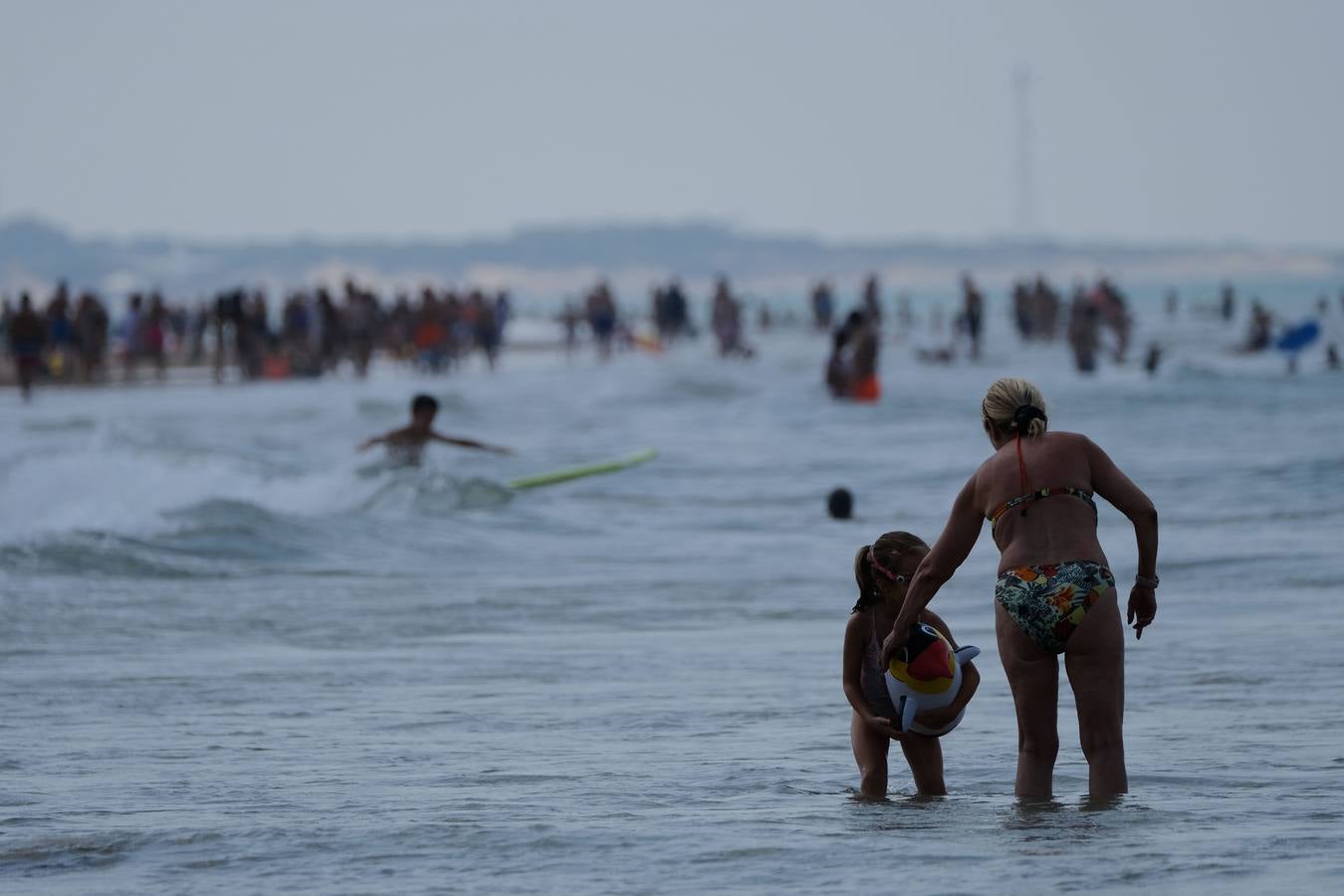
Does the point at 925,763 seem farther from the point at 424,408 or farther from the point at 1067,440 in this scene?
the point at 424,408

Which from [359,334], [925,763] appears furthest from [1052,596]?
[359,334]

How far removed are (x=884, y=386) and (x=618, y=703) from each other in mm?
30238

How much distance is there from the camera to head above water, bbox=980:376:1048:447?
5.67 meters

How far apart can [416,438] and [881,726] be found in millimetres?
12061

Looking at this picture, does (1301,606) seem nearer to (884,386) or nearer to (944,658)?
(944,658)

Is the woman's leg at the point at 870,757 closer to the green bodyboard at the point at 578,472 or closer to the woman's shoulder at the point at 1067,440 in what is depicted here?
the woman's shoulder at the point at 1067,440

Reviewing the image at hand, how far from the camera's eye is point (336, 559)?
14414 millimetres

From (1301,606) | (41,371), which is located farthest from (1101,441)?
(41,371)

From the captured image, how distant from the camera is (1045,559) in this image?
561 centimetres

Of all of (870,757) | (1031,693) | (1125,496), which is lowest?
(870,757)

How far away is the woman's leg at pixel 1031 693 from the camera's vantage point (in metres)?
5.64

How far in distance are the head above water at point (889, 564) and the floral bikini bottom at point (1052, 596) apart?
33cm

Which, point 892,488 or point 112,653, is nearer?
point 112,653

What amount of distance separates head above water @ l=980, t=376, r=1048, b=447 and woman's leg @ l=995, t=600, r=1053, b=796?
1.58ft
